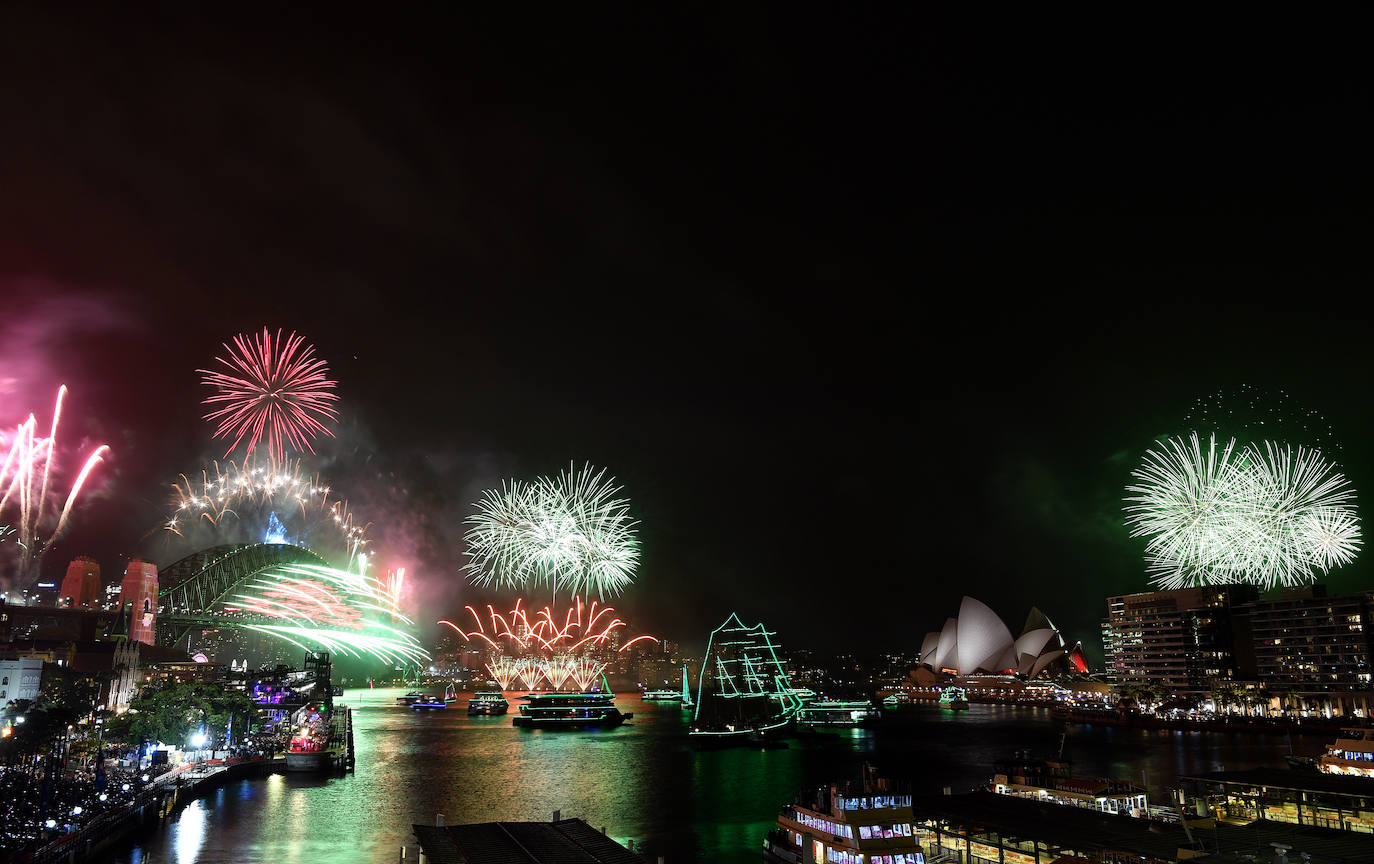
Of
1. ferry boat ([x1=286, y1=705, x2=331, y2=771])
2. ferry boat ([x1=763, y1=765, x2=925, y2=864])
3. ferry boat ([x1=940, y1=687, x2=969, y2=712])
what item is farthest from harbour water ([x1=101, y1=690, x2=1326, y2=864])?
ferry boat ([x1=940, y1=687, x2=969, y2=712])

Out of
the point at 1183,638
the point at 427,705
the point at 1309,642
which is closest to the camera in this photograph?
the point at 1309,642

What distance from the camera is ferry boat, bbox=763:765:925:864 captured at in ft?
59.0

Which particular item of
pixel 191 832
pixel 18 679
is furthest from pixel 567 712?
pixel 191 832

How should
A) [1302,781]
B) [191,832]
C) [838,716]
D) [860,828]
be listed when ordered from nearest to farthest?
[860,828] < [1302,781] < [191,832] < [838,716]

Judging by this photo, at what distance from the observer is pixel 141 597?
2172 inches

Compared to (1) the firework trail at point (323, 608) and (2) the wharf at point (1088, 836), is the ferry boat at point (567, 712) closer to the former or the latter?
(1) the firework trail at point (323, 608)

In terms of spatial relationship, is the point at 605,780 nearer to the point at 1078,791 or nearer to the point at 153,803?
the point at 153,803

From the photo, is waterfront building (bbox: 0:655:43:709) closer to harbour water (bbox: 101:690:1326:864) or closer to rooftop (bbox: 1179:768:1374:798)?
harbour water (bbox: 101:690:1326:864)

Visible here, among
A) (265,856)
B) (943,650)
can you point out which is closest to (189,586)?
(265,856)

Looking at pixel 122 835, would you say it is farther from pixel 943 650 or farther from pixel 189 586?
pixel 943 650

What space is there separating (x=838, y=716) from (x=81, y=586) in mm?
69671

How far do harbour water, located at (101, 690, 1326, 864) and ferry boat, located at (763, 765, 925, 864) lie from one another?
16.3ft

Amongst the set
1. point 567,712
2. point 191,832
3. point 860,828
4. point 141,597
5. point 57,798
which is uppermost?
point 141,597

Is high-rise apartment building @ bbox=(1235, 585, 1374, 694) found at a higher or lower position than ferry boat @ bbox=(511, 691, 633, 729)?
higher
